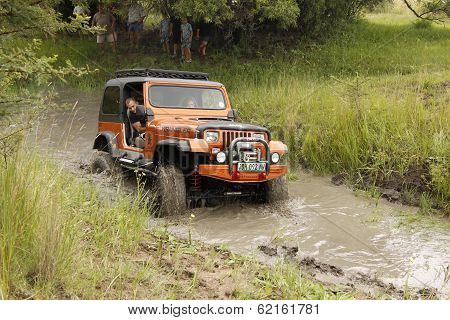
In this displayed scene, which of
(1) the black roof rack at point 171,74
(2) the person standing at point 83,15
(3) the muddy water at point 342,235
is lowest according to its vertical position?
(3) the muddy water at point 342,235

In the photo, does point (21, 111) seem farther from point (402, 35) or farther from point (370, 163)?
point (402, 35)

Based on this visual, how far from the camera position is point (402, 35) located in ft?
68.0

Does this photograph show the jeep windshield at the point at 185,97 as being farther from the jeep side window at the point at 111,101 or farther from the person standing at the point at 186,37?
the person standing at the point at 186,37

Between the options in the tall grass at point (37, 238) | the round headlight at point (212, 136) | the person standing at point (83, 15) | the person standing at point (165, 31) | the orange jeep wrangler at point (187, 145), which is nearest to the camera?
the tall grass at point (37, 238)

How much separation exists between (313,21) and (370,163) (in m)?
10.8

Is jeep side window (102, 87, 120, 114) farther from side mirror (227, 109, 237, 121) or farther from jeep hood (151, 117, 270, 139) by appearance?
side mirror (227, 109, 237, 121)

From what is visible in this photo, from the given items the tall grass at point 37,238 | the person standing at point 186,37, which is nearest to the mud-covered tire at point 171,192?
the tall grass at point 37,238

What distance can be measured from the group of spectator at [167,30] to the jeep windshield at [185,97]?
8.00 m

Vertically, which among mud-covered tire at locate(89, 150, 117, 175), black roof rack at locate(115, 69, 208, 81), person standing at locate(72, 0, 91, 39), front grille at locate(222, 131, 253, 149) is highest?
person standing at locate(72, 0, 91, 39)

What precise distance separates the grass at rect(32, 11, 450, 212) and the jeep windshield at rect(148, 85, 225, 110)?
188cm

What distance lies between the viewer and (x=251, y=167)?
7.13m

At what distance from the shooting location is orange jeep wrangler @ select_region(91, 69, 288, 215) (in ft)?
23.2

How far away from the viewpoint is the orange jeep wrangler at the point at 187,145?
23.2ft

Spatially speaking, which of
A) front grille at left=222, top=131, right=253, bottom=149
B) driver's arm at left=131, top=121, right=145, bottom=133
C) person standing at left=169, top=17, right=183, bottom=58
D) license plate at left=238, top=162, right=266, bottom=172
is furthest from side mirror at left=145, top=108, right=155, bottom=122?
person standing at left=169, top=17, right=183, bottom=58
